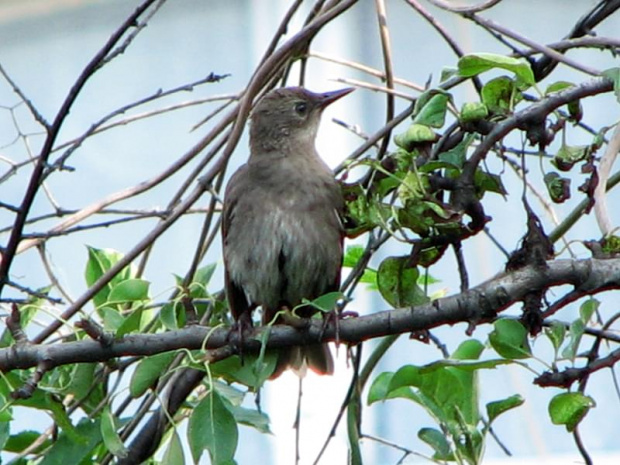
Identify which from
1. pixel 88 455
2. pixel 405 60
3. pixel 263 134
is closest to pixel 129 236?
pixel 405 60

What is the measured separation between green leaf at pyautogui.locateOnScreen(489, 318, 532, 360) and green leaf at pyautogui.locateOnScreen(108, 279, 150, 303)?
A: 974mm

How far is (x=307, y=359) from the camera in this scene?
3961 mm

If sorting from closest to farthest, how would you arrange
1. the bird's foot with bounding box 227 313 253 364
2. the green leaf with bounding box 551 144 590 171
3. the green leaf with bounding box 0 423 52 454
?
the green leaf with bounding box 551 144 590 171
the bird's foot with bounding box 227 313 253 364
the green leaf with bounding box 0 423 52 454

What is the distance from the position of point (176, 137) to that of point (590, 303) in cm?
431

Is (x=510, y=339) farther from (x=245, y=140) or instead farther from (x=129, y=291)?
(x=245, y=140)

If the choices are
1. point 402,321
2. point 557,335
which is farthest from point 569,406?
point 402,321

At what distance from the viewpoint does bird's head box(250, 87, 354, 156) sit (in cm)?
445

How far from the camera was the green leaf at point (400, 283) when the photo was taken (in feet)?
9.24

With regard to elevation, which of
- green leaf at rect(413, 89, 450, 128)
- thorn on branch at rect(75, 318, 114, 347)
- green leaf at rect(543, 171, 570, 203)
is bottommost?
thorn on branch at rect(75, 318, 114, 347)

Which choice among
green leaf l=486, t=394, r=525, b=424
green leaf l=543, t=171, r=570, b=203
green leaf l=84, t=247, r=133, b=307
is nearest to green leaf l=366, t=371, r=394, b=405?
green leaf l=486, t=394, r=525, b=424

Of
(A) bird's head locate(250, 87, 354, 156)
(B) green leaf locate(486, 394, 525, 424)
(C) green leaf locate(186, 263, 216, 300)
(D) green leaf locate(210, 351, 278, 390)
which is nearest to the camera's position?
(B) green leaf locate(486, 394, 525, 424)

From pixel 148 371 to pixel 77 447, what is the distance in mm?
414

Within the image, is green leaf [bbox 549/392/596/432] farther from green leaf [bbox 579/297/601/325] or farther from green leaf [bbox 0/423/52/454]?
green leaf [bbox 0/423/52/454]

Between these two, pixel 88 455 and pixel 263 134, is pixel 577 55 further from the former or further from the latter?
pixel 88 455
